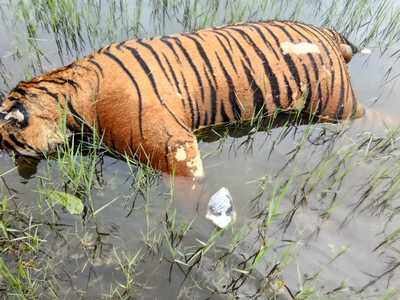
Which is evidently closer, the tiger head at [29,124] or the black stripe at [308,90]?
the tiger head at [29,124]

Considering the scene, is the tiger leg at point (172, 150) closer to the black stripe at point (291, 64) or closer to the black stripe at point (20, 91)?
the black stripe at point (20, 91)

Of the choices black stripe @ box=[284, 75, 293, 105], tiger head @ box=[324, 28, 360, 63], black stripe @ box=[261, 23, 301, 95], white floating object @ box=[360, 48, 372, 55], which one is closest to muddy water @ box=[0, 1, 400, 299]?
black stripe @ box=[284, 75, 293, 105]

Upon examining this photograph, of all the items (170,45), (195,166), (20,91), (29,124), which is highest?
(170,45)

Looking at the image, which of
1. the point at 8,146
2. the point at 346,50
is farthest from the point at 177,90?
the point at 346,50

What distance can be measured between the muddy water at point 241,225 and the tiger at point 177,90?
20 centimetres

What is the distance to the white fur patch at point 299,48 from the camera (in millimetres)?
2574

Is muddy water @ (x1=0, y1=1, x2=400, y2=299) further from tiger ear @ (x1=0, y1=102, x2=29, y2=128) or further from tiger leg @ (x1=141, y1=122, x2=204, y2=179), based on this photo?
Result: tiger ear @ (x1=0, y1=102, x2=29, y2=128)

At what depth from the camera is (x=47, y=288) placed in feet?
5.82

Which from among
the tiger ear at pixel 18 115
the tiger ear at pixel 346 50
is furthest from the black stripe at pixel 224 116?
the tiger ear at pixel 18 115

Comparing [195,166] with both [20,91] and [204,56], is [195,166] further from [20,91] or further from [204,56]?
[20,91]

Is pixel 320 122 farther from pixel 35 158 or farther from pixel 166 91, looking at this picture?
pixel 35 158

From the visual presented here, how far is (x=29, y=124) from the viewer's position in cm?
217

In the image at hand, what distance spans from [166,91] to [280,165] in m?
0.86

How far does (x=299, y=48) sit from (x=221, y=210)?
1131mm
